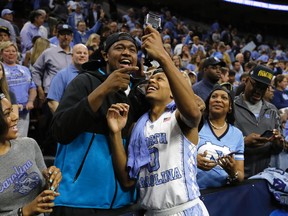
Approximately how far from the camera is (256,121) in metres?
4.81

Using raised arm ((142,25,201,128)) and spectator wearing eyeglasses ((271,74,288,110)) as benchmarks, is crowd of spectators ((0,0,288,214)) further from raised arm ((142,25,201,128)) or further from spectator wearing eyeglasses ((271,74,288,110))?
raised arm ((142,25,201,128))

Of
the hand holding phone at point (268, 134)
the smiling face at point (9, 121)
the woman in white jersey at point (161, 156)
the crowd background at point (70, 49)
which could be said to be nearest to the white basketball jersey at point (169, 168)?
the woman in white jersey at point (161, 156)

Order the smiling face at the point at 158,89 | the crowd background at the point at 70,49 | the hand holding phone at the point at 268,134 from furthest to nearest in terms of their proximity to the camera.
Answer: the crowd background at the point at 70,49
the hand holding phone at the point at 268,134
the smiling face at the point at 158,89

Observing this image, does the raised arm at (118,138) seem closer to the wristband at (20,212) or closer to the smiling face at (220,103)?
the wristband at (20,212)

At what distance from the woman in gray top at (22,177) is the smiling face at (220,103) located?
64.7 inches

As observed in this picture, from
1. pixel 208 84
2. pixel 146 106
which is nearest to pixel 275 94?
pixel 208 84

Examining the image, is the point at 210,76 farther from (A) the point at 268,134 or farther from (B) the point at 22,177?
(B) the point at 22,177

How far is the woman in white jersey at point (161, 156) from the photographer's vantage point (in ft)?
8.41

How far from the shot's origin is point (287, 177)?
14.1 ft

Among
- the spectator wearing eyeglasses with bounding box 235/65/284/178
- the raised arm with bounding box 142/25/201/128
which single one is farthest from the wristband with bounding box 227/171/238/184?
the raised arm with bounding box 142/25/201/128

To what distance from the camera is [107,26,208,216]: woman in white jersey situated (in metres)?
2.56

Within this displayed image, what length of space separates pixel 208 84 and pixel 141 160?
10.7ft

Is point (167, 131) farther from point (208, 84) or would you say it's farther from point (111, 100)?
point (208, 84)

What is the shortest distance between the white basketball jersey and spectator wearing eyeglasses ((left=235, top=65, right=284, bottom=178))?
1.91 meters
